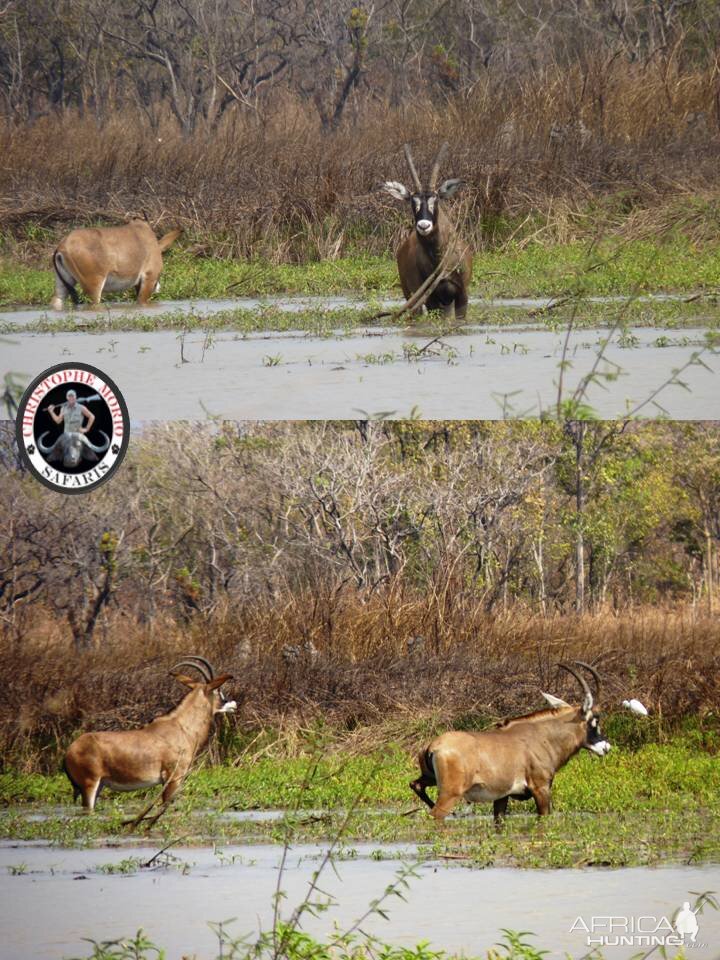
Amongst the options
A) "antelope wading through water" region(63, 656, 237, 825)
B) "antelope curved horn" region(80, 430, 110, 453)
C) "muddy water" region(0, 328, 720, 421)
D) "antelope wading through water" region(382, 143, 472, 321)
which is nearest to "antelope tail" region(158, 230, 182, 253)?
"muddy water" region(0, 328, 720, 421)

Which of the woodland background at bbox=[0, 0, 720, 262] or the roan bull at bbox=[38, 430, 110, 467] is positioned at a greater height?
the woodland background at bbox=[0, 0, 720, 262]

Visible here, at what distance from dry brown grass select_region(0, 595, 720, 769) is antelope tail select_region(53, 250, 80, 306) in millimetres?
1728

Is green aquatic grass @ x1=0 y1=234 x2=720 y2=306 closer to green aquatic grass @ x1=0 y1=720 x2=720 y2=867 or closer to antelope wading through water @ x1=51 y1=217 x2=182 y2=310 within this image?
antelope wading through water @ x1=51 y1=217 x2=182 y2=310

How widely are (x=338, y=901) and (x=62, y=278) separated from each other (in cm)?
431

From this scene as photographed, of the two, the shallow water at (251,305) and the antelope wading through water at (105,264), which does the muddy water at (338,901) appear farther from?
the antelope wading through water at (105,264)

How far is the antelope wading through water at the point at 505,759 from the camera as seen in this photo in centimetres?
684

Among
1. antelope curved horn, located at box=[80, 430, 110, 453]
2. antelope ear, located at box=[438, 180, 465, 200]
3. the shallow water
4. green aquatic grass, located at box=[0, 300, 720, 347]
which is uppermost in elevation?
antelope ear, located at box=[438, 180, 465, 200]

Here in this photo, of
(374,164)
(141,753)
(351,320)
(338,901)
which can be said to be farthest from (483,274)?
(338,901)

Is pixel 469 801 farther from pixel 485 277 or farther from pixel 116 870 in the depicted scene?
pixel 485 277

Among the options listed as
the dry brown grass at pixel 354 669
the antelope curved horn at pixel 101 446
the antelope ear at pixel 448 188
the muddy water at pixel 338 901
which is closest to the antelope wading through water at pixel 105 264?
the antelope curved horn at pixel 101 446

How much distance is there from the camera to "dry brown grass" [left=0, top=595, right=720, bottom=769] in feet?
28.7

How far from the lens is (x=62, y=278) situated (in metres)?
9.15

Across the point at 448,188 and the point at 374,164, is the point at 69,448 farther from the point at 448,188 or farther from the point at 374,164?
the point at 374,164

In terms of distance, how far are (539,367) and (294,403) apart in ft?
3.85
